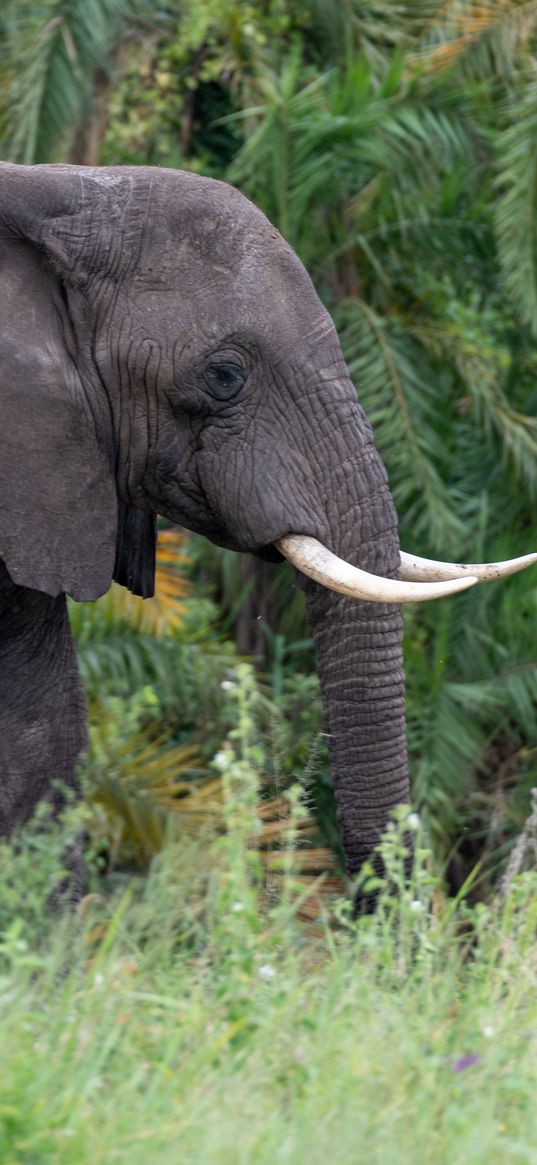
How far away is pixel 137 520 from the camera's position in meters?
4.99

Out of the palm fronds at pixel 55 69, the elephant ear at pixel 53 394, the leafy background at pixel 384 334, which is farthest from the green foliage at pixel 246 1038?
the palm fronds at pixel 55 69

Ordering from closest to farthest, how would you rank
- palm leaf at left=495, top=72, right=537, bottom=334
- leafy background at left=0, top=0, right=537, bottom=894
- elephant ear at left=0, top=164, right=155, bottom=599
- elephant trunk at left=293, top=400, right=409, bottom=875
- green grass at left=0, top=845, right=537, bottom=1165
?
green grass at left=0, top=845, right=537, bottom=1165
elephant ear at left=0, top=164, right=155, bottom=599
elephant trunk at left=293, top=400, right=409, bottom=875
leafy background at left=0, top=0, right=537, bottom=894
palm leaf at left=495, top=72, right=537, bottom=334

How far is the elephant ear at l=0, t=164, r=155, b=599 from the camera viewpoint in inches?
175

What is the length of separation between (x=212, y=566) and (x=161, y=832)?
200 cm

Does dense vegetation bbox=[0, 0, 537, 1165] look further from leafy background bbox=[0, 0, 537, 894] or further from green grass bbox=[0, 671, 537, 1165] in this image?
green grass bbox=[0, 671, 537, 1165]

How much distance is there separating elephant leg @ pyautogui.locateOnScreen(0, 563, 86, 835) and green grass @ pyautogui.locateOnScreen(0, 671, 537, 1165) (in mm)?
895

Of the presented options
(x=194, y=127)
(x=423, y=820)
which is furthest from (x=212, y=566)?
(x=194, y=127)

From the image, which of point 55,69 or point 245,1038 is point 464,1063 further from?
point 55,69

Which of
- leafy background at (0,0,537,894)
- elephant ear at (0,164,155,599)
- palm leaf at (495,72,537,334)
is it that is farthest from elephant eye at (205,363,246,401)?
palm leaf at (495,72,537,334)

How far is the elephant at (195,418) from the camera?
177 inches

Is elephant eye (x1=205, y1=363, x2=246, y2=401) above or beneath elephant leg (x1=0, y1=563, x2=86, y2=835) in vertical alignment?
above

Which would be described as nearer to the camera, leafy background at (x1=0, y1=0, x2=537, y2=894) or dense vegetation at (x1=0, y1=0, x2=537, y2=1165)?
dense vegetation at (x1=0, y1=0, x2=537, y2=1165)

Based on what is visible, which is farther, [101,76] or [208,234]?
[101,76]

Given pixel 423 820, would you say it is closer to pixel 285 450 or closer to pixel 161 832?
pixel 161 832
